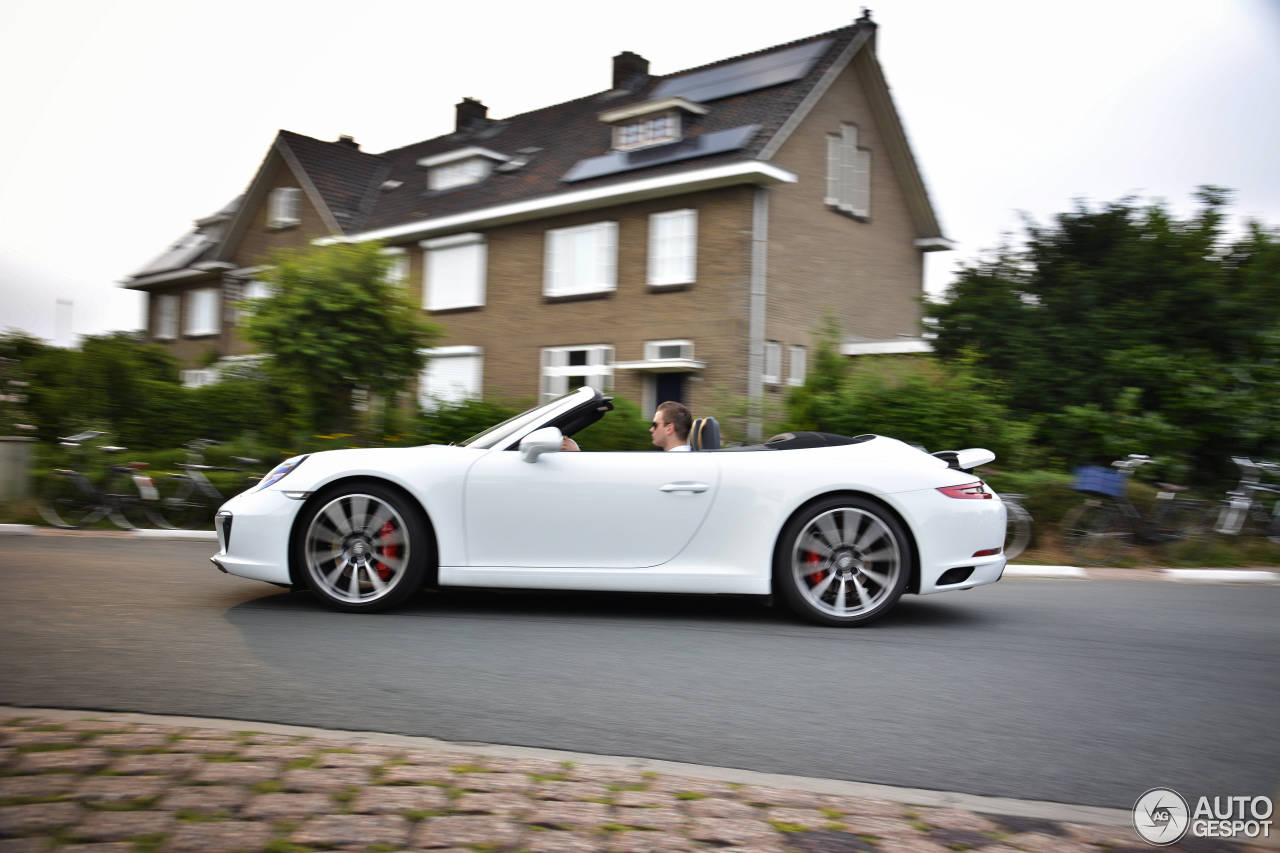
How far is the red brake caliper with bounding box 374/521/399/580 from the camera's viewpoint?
6.03m

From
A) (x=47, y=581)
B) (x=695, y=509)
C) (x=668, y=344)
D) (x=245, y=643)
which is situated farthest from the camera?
(x=668, y=344)

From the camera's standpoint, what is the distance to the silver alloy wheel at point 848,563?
5.96 m

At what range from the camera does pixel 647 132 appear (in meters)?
24.2

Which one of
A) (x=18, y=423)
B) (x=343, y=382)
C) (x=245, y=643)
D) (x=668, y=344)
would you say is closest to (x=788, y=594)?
(x=245, y=643)

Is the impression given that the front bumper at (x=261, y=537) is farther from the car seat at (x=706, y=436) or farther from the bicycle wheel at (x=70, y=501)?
the bicycle wheel at (x=70, y=501)

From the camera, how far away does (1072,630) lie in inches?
248

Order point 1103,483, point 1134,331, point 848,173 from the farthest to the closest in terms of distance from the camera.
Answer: point 848,173 < point 1134,331 < point 1103,483

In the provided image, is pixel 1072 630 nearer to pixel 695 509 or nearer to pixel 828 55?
pixel 695 509

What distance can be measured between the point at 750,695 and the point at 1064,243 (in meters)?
14.5

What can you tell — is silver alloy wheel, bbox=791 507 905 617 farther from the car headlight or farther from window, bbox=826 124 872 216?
window, bbox=826 124 872 216

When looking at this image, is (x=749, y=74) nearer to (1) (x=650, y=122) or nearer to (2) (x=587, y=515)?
(1) (x=650, y=122)

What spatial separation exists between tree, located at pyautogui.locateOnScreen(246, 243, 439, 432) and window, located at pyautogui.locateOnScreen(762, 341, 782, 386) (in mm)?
7746

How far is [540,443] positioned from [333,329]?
1075 centimetres

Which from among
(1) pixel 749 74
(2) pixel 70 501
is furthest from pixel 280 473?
(1) pixel 749 74
